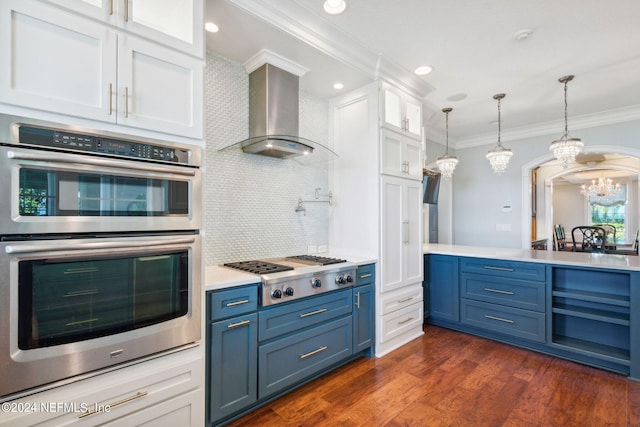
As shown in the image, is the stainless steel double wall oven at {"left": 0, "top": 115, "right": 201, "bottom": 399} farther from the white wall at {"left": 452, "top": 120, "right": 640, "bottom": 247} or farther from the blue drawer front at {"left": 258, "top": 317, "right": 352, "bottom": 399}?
the white wall at {"left": 452, "top": 120, "right": 640, "bottom": 247}

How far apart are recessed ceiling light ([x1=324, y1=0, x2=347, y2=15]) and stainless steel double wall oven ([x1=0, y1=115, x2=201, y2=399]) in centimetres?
138

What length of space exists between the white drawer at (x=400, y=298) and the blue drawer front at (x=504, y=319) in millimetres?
584

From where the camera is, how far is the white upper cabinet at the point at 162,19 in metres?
1.39

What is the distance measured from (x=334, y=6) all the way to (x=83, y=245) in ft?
6.89

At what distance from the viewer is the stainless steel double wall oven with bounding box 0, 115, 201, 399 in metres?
1.16

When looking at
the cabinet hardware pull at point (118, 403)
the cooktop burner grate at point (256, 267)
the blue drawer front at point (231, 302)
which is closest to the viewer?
the cabinet hardware pull at point (118, 403)

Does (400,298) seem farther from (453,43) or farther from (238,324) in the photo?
(453,43)

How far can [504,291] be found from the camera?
3.15m

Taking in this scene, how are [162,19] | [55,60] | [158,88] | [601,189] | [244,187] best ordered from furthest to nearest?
1. [601,189]
2. [244,187]
3. [162,19]
4. [158,88]
5. [55,60]

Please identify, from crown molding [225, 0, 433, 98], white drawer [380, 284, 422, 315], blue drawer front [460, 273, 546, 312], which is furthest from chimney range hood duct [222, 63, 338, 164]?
blue drawer front [460, 273, 546, 312]

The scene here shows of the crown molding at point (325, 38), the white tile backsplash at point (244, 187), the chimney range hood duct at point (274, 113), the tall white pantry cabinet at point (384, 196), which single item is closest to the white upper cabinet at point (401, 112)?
the tall white pantry cabinet at point (384, 196)

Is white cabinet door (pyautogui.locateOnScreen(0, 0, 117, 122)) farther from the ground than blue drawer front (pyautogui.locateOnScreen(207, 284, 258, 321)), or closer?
farther from the ground

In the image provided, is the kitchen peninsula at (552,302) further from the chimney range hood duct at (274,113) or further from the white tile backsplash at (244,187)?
the chimney range hood duct at (274,113)

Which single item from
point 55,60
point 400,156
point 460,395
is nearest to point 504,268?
point 460,395
